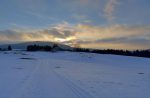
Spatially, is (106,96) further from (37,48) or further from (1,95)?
(37,48)

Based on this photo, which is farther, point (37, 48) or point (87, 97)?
point (37, 48)

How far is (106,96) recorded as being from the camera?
1018 cm

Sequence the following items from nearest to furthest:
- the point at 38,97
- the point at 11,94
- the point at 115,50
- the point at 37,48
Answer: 1. the point at 38,97
2. the point at 11,94
3. the point at 115,50
4. the point at 37,48

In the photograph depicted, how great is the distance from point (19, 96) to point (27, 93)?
2.27ft

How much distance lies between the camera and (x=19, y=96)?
9.67 meters

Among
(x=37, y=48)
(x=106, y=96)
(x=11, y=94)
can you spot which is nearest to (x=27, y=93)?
(x=11, y=94)

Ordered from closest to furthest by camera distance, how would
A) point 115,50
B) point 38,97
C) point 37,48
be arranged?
point 38,97 → point 115,50 → point 37,48

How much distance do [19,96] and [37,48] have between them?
138 m

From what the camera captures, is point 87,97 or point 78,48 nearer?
point 87,97

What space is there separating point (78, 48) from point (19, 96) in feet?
456

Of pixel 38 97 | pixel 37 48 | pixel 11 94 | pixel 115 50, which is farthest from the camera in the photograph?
pixel 37 48

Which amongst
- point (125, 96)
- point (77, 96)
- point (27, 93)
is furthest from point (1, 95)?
point (125, 96)

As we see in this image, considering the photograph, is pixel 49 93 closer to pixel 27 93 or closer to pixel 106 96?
pixel 27 93

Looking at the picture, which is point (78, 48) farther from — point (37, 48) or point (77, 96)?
point (77, 96)
